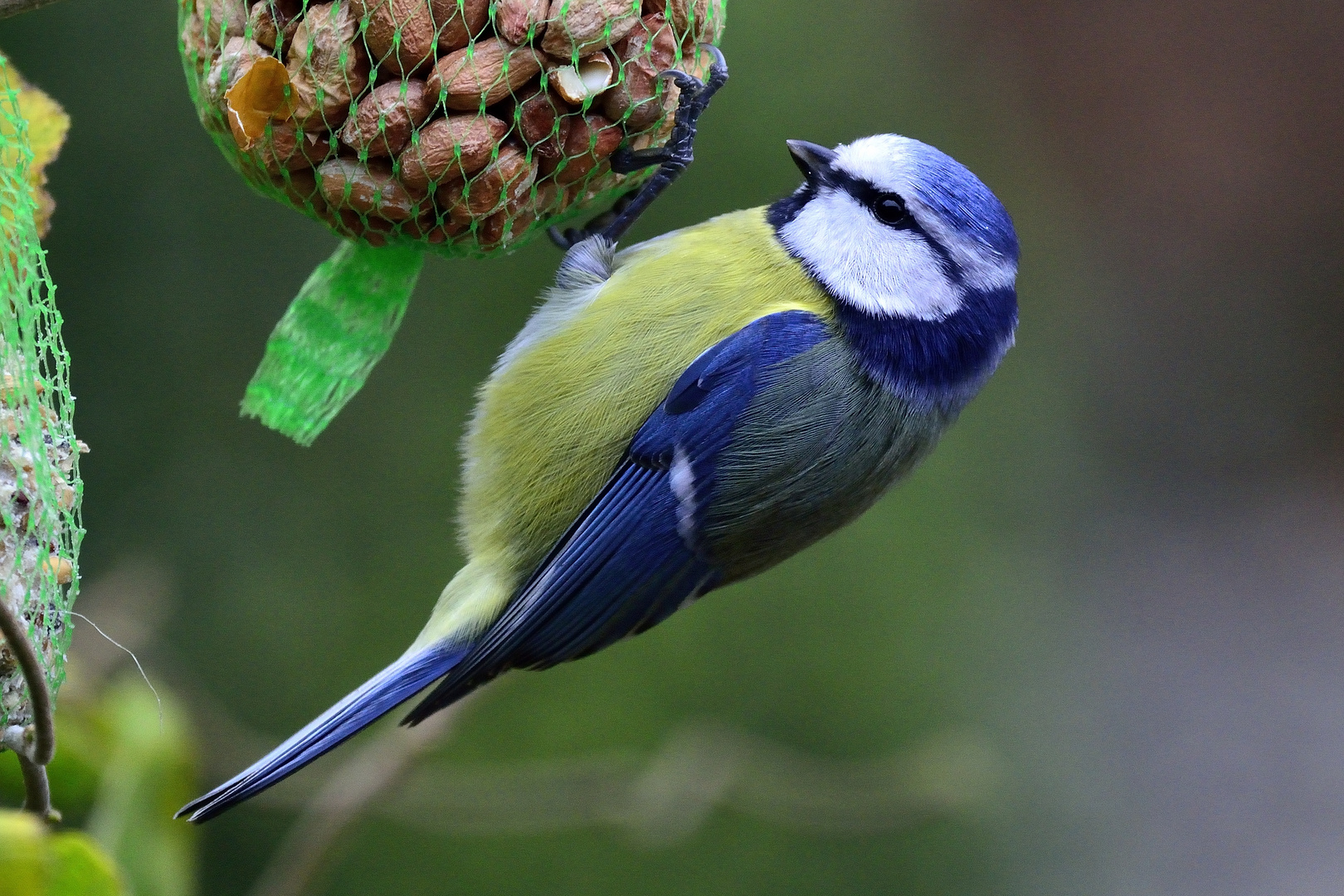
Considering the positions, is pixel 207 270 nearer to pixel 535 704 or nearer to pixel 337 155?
pixel 535 704

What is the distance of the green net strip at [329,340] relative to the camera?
1308mm

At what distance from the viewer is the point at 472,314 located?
8.25 ft

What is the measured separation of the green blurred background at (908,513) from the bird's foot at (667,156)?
0.65 m

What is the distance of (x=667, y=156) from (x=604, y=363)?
0.24m

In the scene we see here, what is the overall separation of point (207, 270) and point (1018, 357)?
195cm

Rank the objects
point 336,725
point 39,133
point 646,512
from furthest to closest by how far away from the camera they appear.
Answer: point 646,512 < point 336,725 < point 39,133

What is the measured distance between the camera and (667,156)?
52.6 inches

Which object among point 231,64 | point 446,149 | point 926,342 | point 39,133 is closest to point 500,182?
point 446,149

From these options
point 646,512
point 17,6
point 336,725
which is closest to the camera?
point 17,6

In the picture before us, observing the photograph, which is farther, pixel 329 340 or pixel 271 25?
pixel 329 340

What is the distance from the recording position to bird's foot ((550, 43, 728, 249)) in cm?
129

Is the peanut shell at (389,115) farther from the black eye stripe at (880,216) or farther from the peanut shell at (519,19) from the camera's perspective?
the black eye stripe at (880,216)

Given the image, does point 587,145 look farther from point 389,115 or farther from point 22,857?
point 22,857

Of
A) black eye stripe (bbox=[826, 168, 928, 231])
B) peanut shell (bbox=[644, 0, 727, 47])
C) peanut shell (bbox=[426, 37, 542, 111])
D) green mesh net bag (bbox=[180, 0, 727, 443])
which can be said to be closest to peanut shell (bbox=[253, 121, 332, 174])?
green mesh net bag (bbox=[180, 0, 727, 443])
